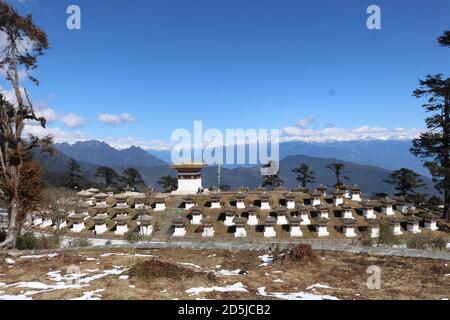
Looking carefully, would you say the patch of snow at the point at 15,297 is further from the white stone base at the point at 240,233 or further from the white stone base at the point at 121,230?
the white stone base at the point at 121,230

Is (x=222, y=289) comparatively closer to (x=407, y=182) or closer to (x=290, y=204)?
(x=290, y=204)

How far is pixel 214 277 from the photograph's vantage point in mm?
13289

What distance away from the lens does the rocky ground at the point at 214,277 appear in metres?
11.8

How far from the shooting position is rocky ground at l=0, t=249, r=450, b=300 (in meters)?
11.8

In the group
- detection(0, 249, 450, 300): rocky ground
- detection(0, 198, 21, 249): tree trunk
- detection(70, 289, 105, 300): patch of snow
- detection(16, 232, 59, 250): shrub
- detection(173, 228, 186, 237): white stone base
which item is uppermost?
detection(0, 198, 21, 249): tree trunk

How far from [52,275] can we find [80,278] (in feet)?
5.37

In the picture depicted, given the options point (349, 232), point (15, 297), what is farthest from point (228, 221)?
point (15, 297)

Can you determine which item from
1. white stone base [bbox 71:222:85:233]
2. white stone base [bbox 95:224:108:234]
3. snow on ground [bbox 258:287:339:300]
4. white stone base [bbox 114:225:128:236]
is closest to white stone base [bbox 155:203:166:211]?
white stone base [bbox 114:225:128:236]

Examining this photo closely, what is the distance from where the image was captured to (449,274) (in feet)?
46.7

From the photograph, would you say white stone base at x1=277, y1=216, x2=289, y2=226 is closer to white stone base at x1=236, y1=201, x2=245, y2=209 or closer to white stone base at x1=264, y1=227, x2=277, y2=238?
white stone base at x1=264, y1=227, x2=277, y2=238

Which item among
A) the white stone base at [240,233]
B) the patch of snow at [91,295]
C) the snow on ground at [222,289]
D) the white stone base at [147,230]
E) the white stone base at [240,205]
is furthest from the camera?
the white stone base at [240,205]

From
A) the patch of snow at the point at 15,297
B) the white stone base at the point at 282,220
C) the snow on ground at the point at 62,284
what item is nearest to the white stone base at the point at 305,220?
the white stone base at the point at 282,220

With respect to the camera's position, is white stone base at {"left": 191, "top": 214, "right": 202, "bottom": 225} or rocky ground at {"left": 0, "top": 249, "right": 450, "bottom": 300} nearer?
rocky ground at {"left": 0, "top": 249, "right": 450, "bottom": 300}
